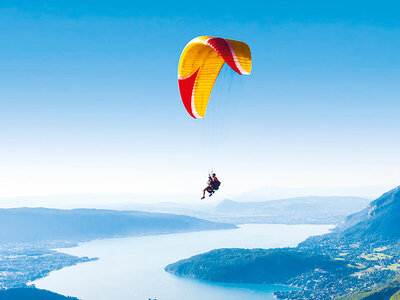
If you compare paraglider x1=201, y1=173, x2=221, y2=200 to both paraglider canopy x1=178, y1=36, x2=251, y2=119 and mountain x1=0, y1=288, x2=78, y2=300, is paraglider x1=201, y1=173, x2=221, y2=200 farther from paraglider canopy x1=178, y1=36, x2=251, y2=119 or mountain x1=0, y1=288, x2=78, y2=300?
mountain x1=0, y1=288, x2=78, y2=300

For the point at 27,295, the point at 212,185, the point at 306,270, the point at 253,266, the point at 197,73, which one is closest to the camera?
the point at 212,185

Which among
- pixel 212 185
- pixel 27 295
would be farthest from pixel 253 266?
pixel 212 185

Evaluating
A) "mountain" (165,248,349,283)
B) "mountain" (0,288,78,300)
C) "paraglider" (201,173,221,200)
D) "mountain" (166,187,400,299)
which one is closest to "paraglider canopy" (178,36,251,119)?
"paraglider" (201,173,221,200)

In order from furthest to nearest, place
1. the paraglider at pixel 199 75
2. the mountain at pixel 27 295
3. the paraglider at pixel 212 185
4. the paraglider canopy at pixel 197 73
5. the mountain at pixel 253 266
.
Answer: the mountain at pixel 253 266 → the mountain at pixel 27 295 → the paraglider canopy at pixel 197 73 → the paraglider at pixel 199 75 → the paraglider at pixel 212 185

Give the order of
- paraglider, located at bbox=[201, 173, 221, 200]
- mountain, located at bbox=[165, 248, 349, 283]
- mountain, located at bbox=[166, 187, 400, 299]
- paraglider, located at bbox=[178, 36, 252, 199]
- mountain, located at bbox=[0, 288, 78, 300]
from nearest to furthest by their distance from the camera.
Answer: paraglider, located at bbox=[201, 173, 221, 200] → paraglider, located at bbox=[178, 36, 252, 199] → mountain, located at bbox=[0, 288, 78, 300] → mountain, located at bbox=[166, 187, 400, 299] → mountain, located at bbox=[165, 248, 349, 283]

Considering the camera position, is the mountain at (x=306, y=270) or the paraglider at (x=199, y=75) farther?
the mountain at (x=306, y=270)

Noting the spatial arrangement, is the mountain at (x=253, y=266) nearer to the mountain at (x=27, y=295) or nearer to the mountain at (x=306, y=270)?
the mountain at (x=306, y=270)

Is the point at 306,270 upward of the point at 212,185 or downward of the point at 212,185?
downward

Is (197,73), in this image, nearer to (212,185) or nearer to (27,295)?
(212,185)

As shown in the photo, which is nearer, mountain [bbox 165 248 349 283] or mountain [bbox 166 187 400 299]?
mountain [bbox 166 187 400 299]

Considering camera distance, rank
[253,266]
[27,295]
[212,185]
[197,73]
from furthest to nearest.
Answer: [253,266], [27,295], [197,73], [212,185]

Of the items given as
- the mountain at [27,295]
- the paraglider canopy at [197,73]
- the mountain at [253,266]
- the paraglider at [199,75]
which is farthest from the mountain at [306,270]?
the paraglider canopy at [197,73]
